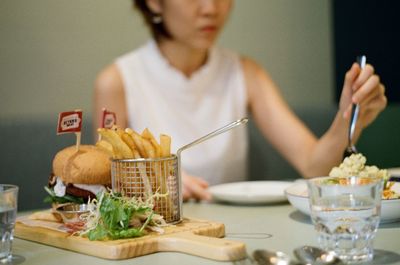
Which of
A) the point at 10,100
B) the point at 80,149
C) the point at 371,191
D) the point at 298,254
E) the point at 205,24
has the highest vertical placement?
the point at 205,24

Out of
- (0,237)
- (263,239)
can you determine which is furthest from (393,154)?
(0,237)

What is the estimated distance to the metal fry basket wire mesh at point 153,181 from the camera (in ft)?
4.70

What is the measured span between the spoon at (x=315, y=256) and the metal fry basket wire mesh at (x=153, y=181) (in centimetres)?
32

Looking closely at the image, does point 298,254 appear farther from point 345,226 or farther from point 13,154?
point 13,154

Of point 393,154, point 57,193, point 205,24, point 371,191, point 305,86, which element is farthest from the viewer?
point 305,86

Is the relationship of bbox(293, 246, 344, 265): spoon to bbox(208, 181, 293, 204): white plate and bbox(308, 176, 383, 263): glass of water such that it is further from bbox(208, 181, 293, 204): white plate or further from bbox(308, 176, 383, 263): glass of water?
bbox(208, 181, 293, 204): white plate

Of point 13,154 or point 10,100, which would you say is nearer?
point 13,154

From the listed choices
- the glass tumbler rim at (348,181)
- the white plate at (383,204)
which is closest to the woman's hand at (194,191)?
the white plate at (383,204)

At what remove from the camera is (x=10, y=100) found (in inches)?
120

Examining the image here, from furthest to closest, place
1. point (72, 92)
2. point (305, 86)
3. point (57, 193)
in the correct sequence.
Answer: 1. point (305, 86)
2. point (72, 92)
3. point (57, 193)

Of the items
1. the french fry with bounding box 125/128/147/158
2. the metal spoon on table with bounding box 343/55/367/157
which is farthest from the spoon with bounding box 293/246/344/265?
the metal spoon on table with bounding box 343/55/367/157

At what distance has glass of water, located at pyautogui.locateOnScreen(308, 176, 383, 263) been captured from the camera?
3.89ft

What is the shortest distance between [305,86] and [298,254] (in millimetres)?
2719

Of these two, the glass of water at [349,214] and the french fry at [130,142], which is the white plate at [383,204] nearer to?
the glass of water at [349,214]
